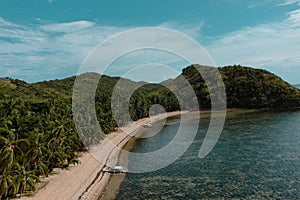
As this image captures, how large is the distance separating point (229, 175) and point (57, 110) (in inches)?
976

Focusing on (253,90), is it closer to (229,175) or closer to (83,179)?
(229,175)

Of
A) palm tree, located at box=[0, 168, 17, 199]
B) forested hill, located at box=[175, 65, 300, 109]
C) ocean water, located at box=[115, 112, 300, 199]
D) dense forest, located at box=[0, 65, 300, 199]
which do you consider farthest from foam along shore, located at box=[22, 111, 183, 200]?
forested hill, located at box=[175, 65, 300, 109]

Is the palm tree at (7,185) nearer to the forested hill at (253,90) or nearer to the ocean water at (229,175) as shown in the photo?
the ocean water at (229,175)

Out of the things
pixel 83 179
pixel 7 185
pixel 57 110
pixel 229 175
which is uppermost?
pixel 57 110

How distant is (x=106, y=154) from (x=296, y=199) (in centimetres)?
2674

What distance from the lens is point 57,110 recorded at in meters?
39.0

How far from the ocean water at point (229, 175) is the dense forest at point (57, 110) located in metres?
8.70

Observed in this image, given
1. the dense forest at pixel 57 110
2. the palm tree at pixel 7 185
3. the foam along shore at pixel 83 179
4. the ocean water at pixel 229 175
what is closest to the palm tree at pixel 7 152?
the dense forest at pixel 57 110

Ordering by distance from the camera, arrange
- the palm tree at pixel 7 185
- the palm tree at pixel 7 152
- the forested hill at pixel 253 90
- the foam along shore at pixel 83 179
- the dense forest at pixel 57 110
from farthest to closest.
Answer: the forested hill at pixel 253 90
the foam along shore at pixel 83 179
the dense forest at pixel 57 110
the palm tree at pixel 7 185
the palm tree at pixel 7 152

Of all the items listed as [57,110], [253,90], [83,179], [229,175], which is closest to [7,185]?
[83,179]

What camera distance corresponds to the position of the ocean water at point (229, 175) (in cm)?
2558

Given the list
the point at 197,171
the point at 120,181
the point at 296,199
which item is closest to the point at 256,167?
the point at 197,171

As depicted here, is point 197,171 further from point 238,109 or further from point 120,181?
point 238,109

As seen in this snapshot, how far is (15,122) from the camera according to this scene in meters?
27.5
